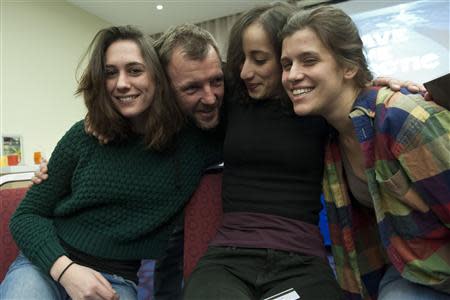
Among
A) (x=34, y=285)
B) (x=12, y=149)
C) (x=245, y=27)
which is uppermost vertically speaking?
(x=245, y=27)

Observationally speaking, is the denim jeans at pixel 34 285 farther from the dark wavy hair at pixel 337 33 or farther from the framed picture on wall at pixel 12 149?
the framed picture on wall at pixel 12 149

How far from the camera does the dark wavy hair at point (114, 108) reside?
1.13 metres

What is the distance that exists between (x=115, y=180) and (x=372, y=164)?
719mm

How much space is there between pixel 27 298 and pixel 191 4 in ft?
13.0

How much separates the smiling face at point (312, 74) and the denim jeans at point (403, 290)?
→ 0.49 metres

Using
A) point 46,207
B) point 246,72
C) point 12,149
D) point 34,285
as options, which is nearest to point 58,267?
point 34,285

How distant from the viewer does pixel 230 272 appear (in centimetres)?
95

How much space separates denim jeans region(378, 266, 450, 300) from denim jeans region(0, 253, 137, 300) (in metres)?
0.70

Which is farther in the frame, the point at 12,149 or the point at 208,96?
the point at 12,149

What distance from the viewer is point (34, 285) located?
0.99 meters

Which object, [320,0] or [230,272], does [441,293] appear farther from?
[320,0]

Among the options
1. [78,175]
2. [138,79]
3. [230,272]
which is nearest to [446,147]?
[230,272]

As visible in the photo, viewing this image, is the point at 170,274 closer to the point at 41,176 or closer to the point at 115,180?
the point at 115,180

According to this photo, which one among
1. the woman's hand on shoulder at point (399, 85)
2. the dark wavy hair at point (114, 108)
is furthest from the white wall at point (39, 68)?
the woman's hand on shoulder at point (399, 85)
